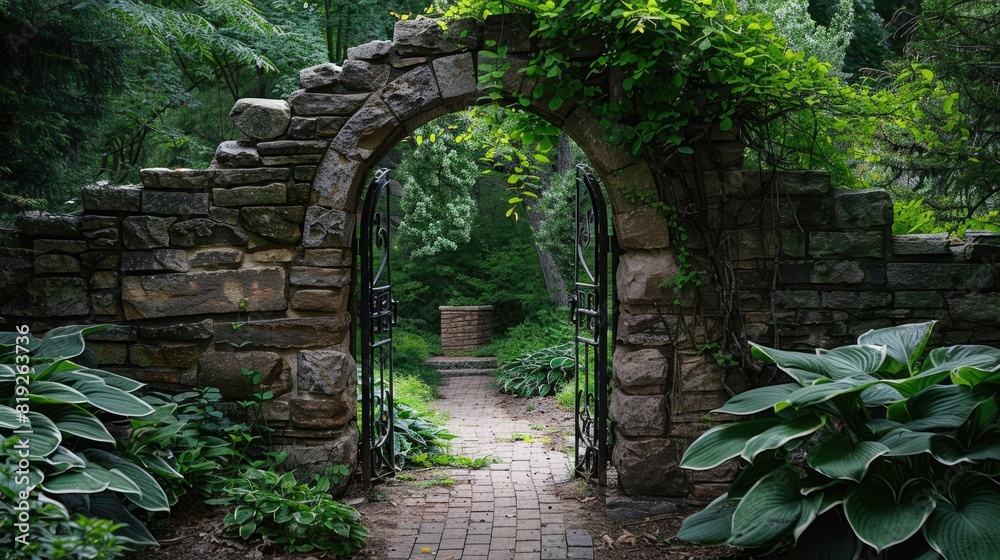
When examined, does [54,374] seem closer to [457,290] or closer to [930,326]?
[930,326]

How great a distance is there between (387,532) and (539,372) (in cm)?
514

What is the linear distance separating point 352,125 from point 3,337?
2033 millimetres

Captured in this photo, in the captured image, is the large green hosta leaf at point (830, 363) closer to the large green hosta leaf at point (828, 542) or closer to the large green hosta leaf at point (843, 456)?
the large green hosta leaf at point (843, 456)

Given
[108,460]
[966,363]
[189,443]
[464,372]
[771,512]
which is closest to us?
[771,512]

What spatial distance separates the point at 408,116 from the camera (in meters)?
4.10

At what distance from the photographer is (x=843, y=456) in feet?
9.41

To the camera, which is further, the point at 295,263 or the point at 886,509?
the point at 295,263

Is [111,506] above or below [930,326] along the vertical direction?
below

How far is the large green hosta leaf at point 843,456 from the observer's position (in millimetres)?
2750

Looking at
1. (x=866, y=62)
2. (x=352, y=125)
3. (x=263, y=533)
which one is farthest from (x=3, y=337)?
(x=866, y=62)

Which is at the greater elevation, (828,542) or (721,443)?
(721,443)

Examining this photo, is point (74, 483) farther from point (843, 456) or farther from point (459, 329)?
point (459, 329)

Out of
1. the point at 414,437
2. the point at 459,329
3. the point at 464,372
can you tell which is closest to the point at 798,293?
the point at 414,437

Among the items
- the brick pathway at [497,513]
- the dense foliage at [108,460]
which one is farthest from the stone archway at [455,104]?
the dense foliage at [108,460]
